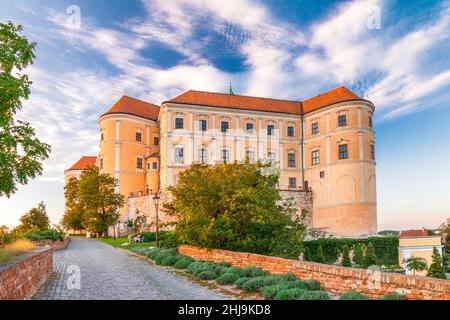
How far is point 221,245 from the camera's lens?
19.6 metres

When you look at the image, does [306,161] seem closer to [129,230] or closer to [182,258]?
[129,230]

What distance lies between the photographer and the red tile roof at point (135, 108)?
54.8 m

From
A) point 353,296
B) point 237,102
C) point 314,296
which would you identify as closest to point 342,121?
point 237,102

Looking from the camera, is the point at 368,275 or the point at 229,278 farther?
the point at 229,278

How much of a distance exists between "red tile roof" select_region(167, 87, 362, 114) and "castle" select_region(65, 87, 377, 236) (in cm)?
14

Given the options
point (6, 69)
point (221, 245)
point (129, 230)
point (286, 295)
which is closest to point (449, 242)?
point (129, 230)

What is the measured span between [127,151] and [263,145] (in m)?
17.2

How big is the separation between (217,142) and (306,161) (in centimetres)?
1197

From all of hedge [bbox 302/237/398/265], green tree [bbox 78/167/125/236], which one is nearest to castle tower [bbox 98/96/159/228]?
green tree [bbox 78/167/125/236]

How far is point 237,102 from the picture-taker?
2207 inches

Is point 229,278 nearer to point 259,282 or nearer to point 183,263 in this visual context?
point 259,282

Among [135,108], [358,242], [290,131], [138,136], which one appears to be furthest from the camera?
[135,108]

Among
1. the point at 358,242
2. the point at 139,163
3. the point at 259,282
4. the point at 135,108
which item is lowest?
the point at 358,242

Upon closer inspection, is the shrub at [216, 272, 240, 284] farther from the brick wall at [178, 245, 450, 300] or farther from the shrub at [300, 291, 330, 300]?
the shrub at [300, 291, 330, 300]
